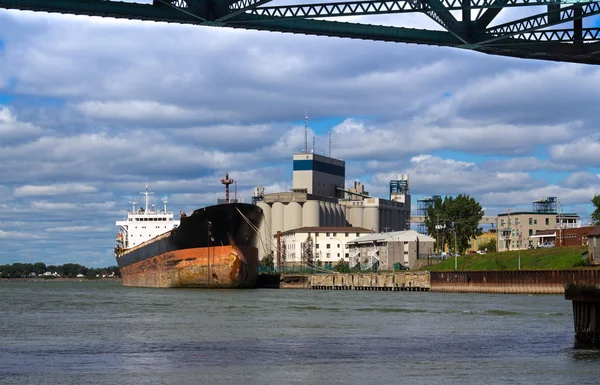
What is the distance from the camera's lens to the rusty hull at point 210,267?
8881 cm

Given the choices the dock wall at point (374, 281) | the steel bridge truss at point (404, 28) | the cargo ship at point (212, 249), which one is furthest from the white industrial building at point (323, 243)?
the steel bridge truss at point (404, 28)

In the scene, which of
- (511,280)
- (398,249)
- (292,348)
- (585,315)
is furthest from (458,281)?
(292,348)

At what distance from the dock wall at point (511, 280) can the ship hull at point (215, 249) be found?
867 inches

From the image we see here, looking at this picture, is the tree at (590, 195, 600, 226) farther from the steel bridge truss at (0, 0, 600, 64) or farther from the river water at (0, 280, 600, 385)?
the steel bridge truss at (0, 0, 600, 64)

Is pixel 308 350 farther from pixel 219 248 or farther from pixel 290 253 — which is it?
pixel 290 253

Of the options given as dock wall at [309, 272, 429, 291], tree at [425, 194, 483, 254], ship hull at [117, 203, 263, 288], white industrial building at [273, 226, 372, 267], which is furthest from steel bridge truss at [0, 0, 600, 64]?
white industrial building at [273, 226, 372, 267]

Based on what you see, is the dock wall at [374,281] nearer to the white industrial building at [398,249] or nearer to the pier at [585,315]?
the white industrial building at [398,249]

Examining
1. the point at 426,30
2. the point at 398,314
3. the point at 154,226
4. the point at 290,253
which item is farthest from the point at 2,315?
the point at 290,253

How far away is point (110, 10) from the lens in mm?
20547

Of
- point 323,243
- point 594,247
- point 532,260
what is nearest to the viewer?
point 594,247

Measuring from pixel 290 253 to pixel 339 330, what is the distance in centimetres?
15389

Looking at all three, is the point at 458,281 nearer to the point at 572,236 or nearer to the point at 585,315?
the point at 572,236

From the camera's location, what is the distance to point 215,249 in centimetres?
8888

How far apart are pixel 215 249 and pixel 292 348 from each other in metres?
57.4
